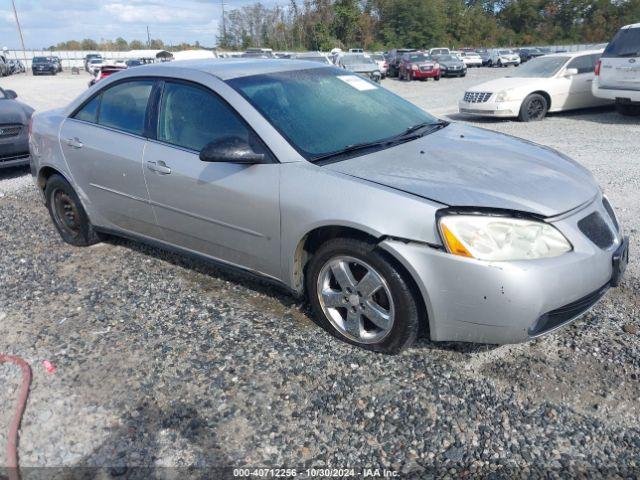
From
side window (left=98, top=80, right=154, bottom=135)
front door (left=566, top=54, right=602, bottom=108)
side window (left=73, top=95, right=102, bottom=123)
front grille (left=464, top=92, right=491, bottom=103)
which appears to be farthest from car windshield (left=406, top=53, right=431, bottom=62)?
side window (left=98, top=80, right=154, bottom=135)

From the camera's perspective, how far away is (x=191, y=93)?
12.1 ft

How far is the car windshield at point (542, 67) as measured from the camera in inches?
468

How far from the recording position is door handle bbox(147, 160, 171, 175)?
3643 mm

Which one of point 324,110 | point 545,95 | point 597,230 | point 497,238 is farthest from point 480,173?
point 545,95

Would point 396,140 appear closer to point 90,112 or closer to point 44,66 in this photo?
point 90,112

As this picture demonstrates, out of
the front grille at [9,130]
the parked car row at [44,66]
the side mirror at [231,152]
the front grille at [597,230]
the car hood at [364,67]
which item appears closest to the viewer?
the front grille at [597,230]

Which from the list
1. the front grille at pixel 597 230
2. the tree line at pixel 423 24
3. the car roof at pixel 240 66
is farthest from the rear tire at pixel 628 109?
the tree line at pixel 423 24

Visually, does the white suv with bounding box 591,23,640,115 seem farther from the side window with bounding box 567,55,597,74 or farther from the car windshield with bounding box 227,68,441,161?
the car windshield with bounding box 227,68,441,161

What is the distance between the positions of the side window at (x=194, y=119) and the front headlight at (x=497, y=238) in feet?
4.24

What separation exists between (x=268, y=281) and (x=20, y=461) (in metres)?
1.61

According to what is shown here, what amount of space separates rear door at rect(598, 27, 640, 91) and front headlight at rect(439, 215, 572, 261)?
30.7 ft

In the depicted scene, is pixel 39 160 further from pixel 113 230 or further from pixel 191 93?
pixel 191 93

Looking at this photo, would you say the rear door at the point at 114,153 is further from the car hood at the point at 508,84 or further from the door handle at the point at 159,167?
the car hood at the point at 508,84

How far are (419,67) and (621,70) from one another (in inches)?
739
